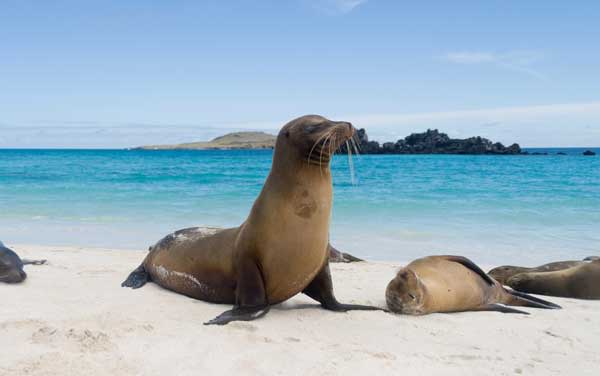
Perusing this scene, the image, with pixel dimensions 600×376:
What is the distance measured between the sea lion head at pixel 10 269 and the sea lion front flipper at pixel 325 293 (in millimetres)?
2604

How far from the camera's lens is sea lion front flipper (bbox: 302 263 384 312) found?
4.52m

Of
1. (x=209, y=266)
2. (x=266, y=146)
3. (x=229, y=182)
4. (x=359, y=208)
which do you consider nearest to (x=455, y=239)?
(x=359, y=208)

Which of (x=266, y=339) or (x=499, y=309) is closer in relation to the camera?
(x=266, y=339)

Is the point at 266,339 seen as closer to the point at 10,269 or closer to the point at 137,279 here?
the point at 137,279

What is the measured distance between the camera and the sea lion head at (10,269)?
5266 millimetres

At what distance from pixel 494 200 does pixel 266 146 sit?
3366 inches

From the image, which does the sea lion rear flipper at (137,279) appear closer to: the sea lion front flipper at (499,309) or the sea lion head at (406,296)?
the sea lion head at (406,296)

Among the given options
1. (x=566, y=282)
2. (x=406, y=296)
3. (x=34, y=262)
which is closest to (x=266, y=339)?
(x=406, y=296)

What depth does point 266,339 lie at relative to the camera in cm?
356

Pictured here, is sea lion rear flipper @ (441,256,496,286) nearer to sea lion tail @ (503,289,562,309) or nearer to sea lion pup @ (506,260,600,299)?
sea lion tail @ (503,289,562,309)

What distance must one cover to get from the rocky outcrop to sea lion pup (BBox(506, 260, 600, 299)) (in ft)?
202

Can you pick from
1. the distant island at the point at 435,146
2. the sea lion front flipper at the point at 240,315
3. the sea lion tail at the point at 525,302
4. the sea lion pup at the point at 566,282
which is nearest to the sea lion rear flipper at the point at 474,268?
the sea lion tail at the point at 525,302

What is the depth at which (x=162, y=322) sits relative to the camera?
12.7ft

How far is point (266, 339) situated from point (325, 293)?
1.06 m
